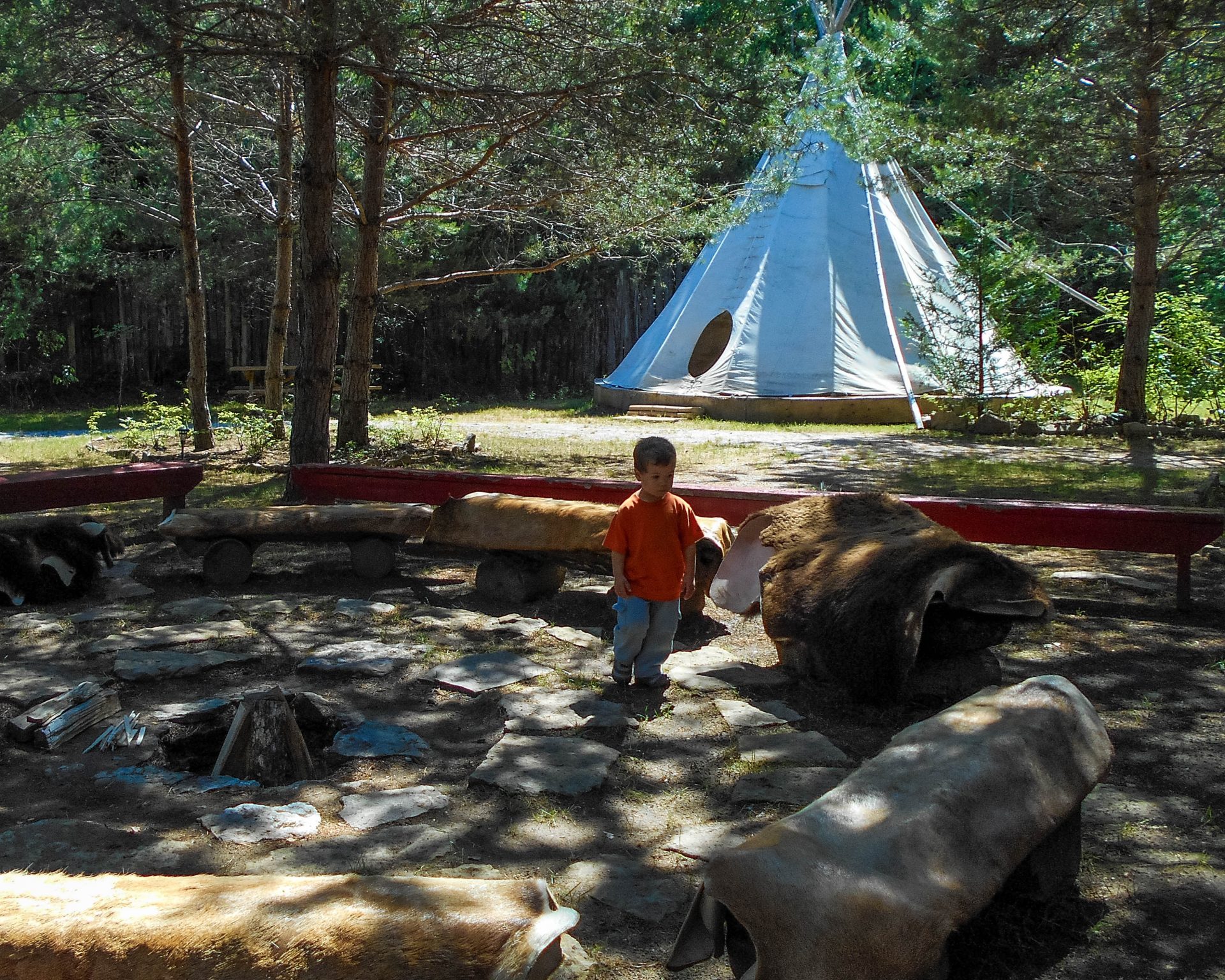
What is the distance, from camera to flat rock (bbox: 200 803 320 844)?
9.93 feet

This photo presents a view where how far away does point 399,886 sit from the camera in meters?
2.09

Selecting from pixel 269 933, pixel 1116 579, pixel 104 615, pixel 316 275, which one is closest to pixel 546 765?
pixel 269 933

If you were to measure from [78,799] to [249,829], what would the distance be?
63 centimetres

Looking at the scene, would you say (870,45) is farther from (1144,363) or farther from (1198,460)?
(1198,460)

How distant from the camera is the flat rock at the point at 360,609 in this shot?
5.53m

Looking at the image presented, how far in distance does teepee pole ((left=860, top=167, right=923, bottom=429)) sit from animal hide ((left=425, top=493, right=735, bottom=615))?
10.4 meters

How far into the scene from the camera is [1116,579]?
627cm

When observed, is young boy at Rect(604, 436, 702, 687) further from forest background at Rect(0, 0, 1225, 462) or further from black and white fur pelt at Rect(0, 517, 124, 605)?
forest background at Rect(0, 0, 1225, 462)

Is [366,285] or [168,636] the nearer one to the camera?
[168,636]

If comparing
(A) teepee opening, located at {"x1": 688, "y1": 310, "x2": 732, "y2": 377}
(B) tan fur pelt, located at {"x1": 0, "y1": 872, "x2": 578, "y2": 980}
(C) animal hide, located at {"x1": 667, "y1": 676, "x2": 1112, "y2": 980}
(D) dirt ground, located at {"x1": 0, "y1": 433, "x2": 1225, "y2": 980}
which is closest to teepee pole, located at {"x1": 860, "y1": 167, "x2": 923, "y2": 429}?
(A) teepee opening, located at {"x1": 688, "y1": 310, "x2": 732, "y2": 377}

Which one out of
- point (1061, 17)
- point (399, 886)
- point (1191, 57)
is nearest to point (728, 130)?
point (1061, 17)

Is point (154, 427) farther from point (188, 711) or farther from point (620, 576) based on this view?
point (620, 576)

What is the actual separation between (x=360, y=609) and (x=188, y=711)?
64.8 inches

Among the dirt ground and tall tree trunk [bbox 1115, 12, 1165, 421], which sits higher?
tall tree trunk [bbox 1115, 12, 1165, 421]
